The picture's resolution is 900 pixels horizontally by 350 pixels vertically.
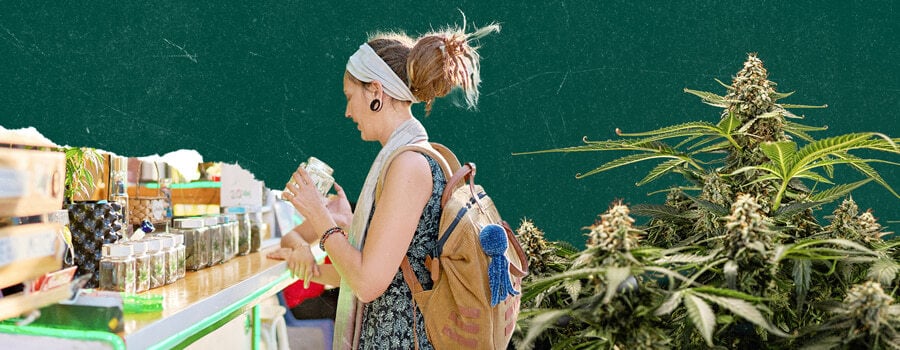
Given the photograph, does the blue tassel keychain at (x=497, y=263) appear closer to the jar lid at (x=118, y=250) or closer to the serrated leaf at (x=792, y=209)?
the serrated leaf at (x=792, y=209)

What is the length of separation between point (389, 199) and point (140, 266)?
0.61 metres

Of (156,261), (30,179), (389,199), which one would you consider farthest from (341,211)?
(30,179)

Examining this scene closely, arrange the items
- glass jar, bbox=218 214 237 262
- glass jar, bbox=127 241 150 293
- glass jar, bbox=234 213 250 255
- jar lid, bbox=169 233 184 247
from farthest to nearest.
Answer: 1. glass jar, bbox=234 213 250 255
2. glass jar, bbox=218 214 237 262
3. jar lid, bbox=169 233 184 247
4. glass jar, bbox=127 241 150 293

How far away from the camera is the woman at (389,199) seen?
142 cm

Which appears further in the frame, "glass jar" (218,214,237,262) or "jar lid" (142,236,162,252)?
"glass jar" (218,214,237,262)

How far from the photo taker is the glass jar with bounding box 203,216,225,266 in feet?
6.73

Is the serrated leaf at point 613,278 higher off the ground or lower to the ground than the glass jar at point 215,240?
lower

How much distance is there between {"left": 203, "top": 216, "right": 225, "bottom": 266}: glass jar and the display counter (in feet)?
0.11

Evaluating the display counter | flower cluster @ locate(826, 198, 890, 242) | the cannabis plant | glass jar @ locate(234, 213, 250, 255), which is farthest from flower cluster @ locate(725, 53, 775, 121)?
glass jar @ locate(234, 213, 250, 255)

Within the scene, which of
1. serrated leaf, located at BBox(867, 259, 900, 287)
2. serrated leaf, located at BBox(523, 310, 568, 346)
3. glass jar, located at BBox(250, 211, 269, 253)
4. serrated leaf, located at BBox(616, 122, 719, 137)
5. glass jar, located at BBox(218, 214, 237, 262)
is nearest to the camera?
serrated leaf, located at BBox(523, 310, 568, 346)

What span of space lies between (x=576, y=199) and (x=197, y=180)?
1.60 meters

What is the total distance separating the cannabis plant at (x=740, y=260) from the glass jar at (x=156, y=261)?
34.8 inches

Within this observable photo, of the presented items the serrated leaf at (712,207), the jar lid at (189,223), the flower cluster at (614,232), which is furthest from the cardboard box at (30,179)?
the serrated leaf at (712,207)

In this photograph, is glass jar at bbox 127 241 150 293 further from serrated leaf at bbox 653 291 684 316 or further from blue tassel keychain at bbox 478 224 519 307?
serrated leaf at bbox 653 291 684 316
